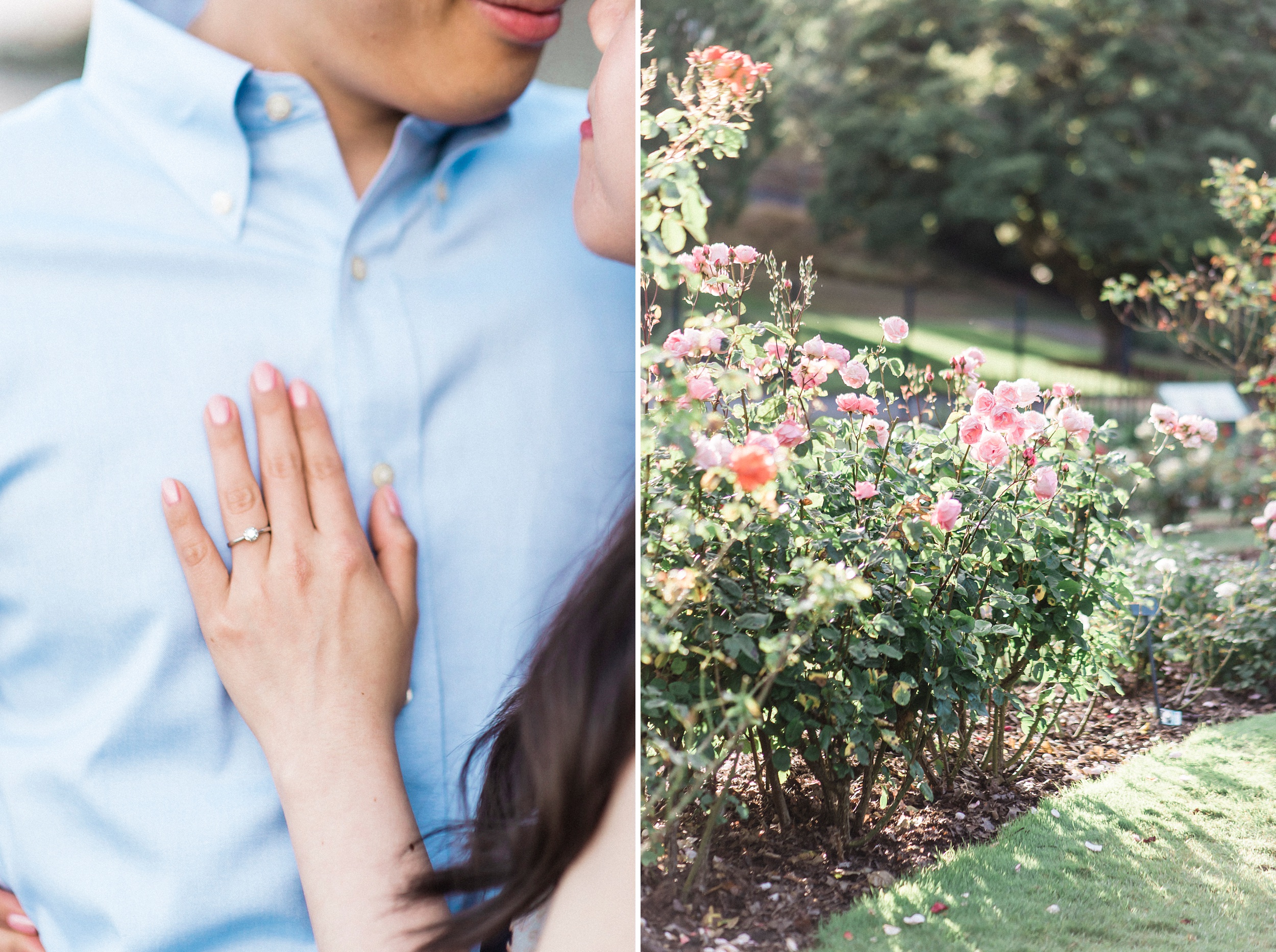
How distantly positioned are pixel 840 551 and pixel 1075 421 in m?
0.54

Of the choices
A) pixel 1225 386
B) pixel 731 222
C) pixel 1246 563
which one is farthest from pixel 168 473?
pixel 1225 386

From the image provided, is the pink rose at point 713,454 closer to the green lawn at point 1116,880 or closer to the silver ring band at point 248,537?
the silver ring band at point 248,537

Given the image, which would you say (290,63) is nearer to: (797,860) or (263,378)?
(263,378)

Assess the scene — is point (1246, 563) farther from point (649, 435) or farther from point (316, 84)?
point (316, 84)

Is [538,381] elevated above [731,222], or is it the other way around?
[731,222]

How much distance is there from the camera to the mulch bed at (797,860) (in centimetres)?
133

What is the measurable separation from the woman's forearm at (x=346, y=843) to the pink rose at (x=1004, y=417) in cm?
109

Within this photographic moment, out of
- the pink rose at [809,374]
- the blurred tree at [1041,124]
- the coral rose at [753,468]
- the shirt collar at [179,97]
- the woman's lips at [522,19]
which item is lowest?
the coral rose at [753,468]

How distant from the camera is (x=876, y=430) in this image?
154cm

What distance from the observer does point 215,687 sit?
3.84 ft

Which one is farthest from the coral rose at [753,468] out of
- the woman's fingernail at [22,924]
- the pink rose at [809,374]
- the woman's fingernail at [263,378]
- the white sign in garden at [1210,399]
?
the white sign in garden at [1210,399]

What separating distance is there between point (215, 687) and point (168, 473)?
0.27 meters

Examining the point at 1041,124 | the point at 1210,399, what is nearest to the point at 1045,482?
the point at 1210,399

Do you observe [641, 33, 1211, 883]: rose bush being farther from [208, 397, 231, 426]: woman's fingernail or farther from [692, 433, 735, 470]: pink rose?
[208, 397, 231, 426]: woman's fingernail
